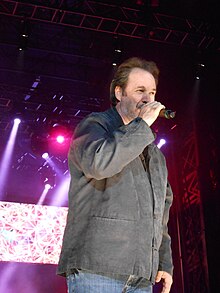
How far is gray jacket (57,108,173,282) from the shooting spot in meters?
1.53

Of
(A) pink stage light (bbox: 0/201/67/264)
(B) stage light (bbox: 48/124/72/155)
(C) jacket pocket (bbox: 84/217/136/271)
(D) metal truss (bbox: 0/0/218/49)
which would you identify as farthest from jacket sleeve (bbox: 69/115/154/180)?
(A) pink stage light (bbox: 0/201/67/264)

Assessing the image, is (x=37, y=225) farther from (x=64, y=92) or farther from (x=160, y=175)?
(x=160, y=175)

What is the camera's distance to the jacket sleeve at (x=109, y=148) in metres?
1.55

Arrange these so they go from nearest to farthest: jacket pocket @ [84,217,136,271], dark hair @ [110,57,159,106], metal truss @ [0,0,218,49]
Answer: jacket pocket @ [84,217,136,271], dark hair @ [110,57,159,106], metal truss @ [0,0,218,49]

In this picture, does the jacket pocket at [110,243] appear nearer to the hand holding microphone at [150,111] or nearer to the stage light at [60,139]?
the hand holding microphone at [150,111]

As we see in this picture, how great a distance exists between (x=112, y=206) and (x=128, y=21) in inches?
192

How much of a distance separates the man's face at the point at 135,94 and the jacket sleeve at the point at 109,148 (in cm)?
22

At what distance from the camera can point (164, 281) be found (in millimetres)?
1905

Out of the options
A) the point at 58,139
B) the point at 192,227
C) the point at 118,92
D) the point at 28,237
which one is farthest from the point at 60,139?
the point at 118,92

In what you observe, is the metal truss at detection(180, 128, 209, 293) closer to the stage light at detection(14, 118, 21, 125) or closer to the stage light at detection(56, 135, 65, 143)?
the stage light at detection(56, 135, 65, 143)

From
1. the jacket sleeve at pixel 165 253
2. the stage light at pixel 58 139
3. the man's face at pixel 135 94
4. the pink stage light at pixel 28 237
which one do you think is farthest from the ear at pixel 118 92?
the pink stage light at pixel 28 237

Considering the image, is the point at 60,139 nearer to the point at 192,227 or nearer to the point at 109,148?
the point at 192,227

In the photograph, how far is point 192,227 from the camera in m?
7.62

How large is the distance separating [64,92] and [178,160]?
2290 millimetres
